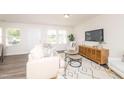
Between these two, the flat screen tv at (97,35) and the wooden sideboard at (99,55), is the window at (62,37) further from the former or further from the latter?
the wooden sideboard at (99,55)

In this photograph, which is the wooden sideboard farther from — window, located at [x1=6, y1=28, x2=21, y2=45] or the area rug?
window, located at [x1=6, y1=28, x2=21, y2=45]

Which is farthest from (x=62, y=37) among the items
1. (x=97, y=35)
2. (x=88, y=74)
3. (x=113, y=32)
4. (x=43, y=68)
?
(x=43, y=68)

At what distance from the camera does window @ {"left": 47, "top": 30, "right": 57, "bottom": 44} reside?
6.84 m

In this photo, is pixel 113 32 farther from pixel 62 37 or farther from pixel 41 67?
pixel 62 37

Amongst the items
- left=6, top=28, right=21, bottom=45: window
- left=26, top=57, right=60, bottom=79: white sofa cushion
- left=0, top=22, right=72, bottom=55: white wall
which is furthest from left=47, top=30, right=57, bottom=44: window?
left=26, top=57, right=60, bottom=79: white sofa cushion

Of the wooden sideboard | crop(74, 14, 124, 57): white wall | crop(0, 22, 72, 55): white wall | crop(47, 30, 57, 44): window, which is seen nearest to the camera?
crop(74, 14, 124, 57): white wall

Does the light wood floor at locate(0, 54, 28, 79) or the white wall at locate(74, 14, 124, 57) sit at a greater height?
the white wall at locate(74, 14, 124, 57)

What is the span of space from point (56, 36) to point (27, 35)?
2.04 m

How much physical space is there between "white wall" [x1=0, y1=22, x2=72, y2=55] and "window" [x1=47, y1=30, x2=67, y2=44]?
1.06ft

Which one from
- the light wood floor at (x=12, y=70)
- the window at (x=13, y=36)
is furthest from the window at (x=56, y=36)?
the light wood floor at (x=12, y=70)

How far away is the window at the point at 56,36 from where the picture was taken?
6.87 m

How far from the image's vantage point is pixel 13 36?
5.76 meters
